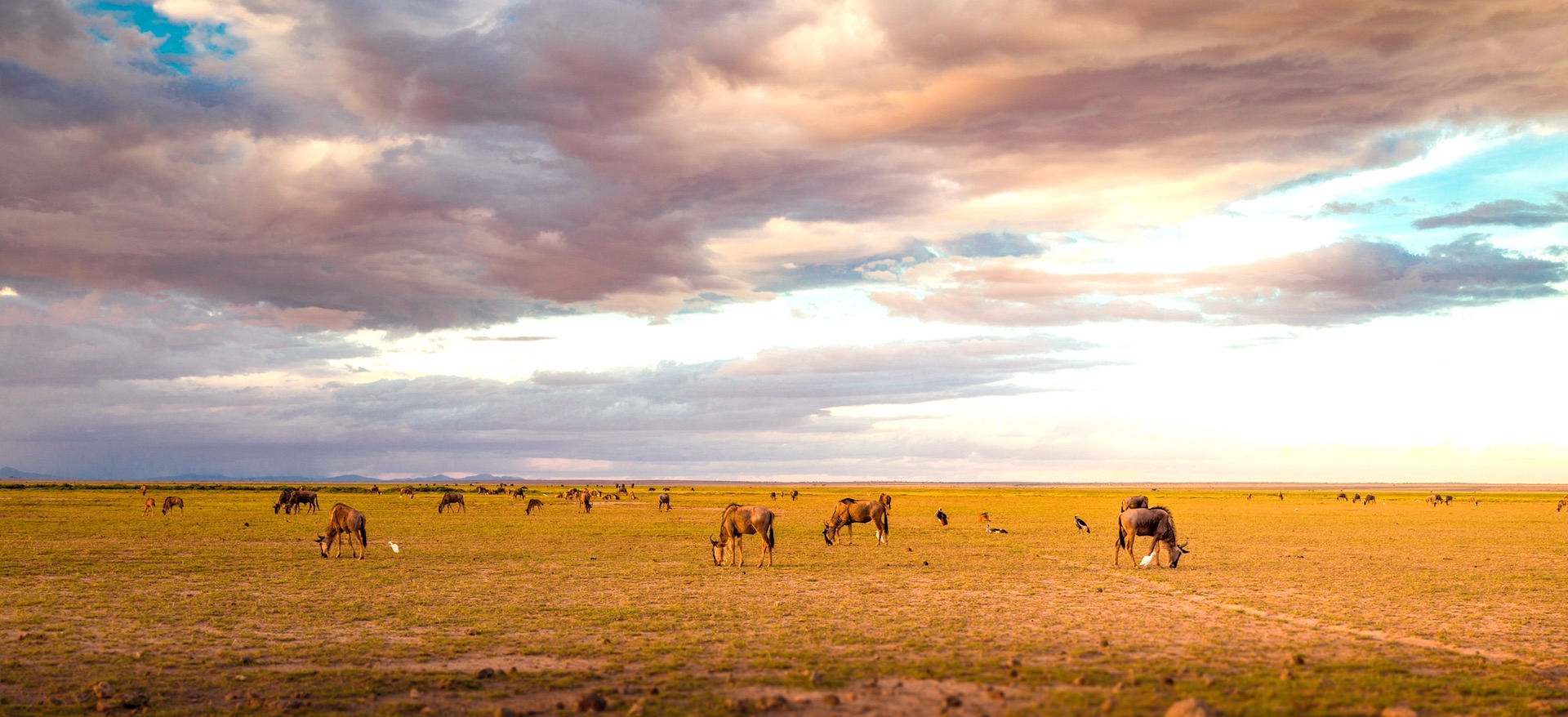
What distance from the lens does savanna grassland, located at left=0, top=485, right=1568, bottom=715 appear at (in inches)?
452

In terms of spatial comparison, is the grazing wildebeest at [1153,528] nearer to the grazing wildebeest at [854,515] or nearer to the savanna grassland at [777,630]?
the savanna grassland at [777,630]

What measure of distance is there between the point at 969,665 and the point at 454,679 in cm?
687

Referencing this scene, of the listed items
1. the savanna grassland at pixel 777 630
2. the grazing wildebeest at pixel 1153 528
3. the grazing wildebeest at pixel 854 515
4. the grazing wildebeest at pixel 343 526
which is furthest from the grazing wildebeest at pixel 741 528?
the grazing wildebeest at pixel 343 526

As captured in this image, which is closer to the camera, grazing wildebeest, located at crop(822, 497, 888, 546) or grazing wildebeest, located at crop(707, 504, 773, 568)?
grazing wildebeest, located at crop(707, 504, 773, 568)

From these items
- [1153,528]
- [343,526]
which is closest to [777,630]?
[1153,528]

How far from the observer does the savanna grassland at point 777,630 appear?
11.5m

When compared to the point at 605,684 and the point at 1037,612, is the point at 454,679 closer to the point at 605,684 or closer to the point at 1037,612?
the point at 605,684

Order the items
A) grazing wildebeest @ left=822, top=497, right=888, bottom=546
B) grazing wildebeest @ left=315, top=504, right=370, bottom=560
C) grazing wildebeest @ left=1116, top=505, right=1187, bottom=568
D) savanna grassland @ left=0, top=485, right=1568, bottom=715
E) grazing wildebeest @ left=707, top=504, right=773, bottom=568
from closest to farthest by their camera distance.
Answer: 1. savanna grassland @ left=0, top=485, right=1568, bottom=715
2. grazing wildebeest @ left=707, top=504, right=773, bottom=568
3. grazing wildebeest @ left=1116, top=505, right=1187, bottom=568
4. grazing wildebeest @ left=315, top=504, right=370, bottom=560
5. grazing wildebeest @ left=822, top=497, right=888, bottom=546

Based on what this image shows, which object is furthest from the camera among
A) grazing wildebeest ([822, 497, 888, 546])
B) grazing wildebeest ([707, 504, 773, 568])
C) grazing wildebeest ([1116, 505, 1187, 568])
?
grazing wildebeest ([822, 497, 888, 546])

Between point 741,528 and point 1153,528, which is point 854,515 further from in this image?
point 1153,528

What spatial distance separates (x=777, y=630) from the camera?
16281mm

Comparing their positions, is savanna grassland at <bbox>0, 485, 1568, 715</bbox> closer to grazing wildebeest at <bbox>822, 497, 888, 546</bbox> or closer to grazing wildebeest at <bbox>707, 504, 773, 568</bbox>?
grazing wildebeest at <bbox>707, 504, 773, 568</bbox>

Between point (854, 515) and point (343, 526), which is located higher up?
point (343, 526)

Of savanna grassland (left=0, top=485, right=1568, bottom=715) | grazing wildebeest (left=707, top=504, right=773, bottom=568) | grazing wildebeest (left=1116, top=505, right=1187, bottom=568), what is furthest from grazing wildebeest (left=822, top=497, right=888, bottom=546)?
grazing wildebeest (left=1116, top=505, right=1187, bottom=568)
